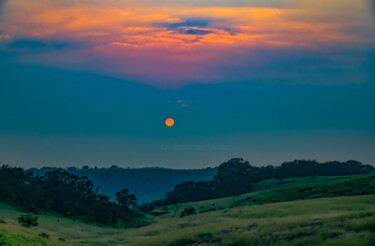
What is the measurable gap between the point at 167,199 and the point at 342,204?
123m

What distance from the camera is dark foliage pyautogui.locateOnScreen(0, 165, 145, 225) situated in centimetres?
11150

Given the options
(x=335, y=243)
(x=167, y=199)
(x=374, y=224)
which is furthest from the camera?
(x=167, y=199)

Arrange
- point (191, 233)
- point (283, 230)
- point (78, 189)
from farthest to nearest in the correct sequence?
1. point (78, 189)
2. point (191, 233)
3. point (283, 230)

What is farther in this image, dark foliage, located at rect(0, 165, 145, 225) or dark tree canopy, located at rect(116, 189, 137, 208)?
dark tree canopy, located at rect(116, 189, 137, 208)

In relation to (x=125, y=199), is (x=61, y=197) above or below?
above

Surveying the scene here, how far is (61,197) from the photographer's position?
409 feet

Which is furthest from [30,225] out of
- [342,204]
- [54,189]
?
[54,189]

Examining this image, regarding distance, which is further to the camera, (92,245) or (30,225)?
(30,225)

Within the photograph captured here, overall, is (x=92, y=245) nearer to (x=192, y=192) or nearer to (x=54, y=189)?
(x=54, y=189)

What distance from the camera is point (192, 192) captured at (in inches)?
7288

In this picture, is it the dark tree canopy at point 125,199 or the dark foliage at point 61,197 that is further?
the dark tree canopy at point 125,199

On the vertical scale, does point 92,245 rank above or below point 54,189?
below

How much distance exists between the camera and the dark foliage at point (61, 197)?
366 feet

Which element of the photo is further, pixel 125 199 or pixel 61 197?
pixel 125 199
